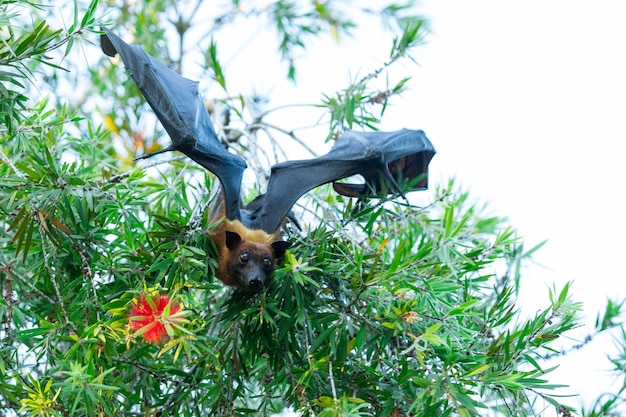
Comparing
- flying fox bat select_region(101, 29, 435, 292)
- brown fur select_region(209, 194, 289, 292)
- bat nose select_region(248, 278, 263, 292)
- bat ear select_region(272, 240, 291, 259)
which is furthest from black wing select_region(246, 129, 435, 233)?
bat nose select_region(248, 278, 263, 292)

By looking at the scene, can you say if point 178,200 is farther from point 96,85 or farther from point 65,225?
point 96,85

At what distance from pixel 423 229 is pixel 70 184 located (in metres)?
2.11

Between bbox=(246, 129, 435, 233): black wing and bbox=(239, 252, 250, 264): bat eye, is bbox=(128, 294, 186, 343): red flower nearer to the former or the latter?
bbox=(239, 252, 250, 264): bat eye

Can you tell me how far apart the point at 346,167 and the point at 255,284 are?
96 centimetres

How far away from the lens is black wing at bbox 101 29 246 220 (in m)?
4.18

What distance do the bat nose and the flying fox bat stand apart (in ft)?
0.74

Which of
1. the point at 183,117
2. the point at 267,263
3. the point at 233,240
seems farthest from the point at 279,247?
the point at 183,117

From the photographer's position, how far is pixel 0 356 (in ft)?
11.2

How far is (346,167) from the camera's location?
4391 mm

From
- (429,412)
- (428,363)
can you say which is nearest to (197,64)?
(428,363)

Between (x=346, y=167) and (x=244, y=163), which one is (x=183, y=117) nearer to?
(x=244, y=163)

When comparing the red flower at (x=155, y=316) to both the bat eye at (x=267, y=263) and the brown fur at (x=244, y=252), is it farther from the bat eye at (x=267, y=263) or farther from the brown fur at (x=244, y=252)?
the bat eye at (x=267, y=263)

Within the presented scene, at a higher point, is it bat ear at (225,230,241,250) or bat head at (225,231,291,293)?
bat ear at (225,230,241,250)

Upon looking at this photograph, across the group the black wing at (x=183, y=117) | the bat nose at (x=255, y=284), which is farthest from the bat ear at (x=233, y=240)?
the bat nose at (x=255, y=284)
